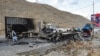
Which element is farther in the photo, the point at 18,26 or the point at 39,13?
the point at 39,13

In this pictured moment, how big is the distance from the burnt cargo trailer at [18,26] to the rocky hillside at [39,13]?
19577 mm

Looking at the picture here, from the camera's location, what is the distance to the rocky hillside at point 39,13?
6675 cm

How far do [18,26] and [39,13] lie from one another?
3596cm

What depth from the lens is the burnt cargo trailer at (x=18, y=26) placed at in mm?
36850

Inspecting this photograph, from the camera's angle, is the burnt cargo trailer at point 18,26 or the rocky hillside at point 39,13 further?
the rocky hillside at point 39,13

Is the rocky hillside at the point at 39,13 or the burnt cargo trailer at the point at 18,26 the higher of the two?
Result: the rocky hillside at the point at 39,13

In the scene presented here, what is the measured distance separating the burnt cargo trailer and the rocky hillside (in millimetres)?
19577

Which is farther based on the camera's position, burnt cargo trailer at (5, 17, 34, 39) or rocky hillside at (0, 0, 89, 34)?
rocky hillside at (0, 0, 89, 34)

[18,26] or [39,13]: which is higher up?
[39,13]

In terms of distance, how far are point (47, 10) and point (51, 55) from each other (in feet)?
201

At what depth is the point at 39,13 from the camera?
75125 millimetres

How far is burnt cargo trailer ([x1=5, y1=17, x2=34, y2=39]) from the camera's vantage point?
3685 cm

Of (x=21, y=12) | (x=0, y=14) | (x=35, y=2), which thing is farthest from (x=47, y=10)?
(x=0, y=14)

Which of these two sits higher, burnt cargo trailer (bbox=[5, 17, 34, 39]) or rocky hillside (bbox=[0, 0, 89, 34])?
→ rocky hillside (bbox=[0, 0, 89, 34])
